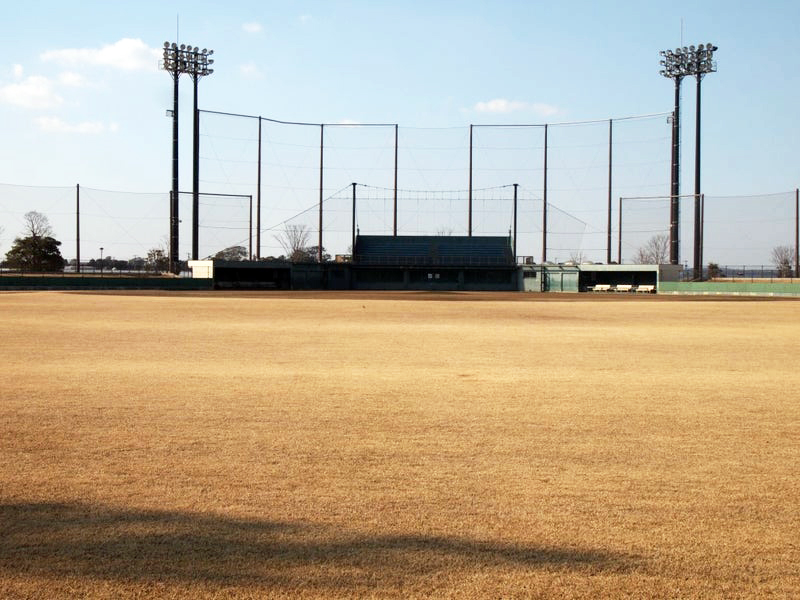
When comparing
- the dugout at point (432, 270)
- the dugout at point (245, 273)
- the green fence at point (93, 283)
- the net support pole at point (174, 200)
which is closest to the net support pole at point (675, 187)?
the dugout at point (432, 270)

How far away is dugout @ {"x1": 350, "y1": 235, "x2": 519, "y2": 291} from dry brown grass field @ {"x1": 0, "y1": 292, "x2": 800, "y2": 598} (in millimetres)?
64036

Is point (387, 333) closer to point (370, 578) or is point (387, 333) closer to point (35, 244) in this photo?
point (370, 578)

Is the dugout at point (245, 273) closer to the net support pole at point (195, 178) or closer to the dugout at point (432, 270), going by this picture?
the net support pole at point (195, 178)

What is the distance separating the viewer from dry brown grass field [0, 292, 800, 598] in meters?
4.55

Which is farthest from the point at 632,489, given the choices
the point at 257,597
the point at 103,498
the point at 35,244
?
the point at 35,244

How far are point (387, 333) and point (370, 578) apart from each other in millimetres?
16765

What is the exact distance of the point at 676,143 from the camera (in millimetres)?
76000

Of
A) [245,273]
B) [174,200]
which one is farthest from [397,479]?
[174,200]

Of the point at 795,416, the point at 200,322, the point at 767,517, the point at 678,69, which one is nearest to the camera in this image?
the point at 767,517

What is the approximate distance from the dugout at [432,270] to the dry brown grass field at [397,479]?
64036mm

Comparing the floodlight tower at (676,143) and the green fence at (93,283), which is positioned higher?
the floodlight tower at (676,143)

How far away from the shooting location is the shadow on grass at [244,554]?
4.50 m

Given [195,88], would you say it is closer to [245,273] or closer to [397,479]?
[245,273]

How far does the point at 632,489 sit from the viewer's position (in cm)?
614
